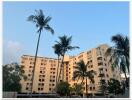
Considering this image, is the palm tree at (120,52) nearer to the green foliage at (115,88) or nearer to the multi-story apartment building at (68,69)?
the green foliage at (115,88)

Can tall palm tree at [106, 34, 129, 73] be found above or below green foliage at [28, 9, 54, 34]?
below

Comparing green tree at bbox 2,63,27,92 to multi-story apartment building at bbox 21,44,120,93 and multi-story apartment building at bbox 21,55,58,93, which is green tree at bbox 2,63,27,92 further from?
multi-story apartment building at bbox 21,55,58,93

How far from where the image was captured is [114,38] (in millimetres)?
11883

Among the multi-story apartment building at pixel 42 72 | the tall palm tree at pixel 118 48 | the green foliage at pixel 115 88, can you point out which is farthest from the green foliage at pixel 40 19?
the multi-story apartment building at pixel 42 72

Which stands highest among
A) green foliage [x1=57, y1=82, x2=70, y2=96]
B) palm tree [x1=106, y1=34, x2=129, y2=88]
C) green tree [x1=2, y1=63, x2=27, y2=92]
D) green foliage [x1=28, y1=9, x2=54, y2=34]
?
green foliage [x1=28, y1=9, x2=54, y2=34]

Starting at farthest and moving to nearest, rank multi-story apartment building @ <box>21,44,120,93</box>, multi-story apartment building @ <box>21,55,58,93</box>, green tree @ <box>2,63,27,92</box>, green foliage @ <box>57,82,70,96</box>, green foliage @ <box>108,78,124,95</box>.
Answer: multi-story apartment building @ <box>21,55,58,93</box>, multi-story apartment building @ <box>21,44,120,93</box>, green foliage @ <box>108,78,124,95</box>, green foliage @ <box>57,82,70,96</box>, green tree @ <box>2,63,27,92</box>

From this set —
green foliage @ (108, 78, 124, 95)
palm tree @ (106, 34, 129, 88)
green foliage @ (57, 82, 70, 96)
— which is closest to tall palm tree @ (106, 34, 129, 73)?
palm tree @ (106, 34, 129, 88)

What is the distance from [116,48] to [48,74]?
924 inches

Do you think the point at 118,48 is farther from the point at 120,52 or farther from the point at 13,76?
the point at 13,76

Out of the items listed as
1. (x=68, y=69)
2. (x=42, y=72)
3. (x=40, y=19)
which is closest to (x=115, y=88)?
(x=40, y=19)

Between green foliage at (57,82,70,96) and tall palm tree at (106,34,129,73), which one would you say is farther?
green foliage at (57,82,70,96)

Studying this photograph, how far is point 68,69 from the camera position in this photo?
3269 centimetres

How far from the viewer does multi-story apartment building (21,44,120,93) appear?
2780 centimetres

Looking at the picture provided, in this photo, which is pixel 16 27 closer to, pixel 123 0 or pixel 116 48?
pixel 116 48
